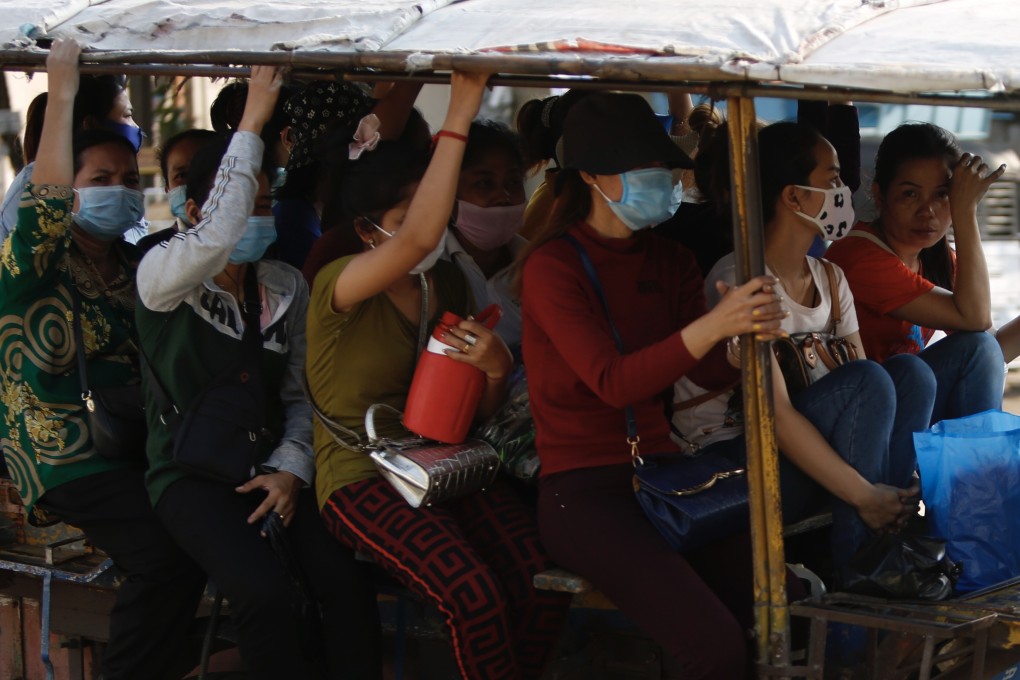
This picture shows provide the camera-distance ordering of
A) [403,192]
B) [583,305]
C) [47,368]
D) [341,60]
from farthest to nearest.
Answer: [47,368]
[403,192]
[583,305]
[341,60]

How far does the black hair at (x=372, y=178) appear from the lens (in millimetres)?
3377

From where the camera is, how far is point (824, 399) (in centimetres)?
328

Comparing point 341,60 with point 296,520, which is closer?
point 341,60

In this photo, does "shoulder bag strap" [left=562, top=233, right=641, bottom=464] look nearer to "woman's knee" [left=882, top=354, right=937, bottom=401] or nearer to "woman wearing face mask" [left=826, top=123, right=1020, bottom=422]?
"woman's knee" [left=882, top=354, right=937, bottom=401]

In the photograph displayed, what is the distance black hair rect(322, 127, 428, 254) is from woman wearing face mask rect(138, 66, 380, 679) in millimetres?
209

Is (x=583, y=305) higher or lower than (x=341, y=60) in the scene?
lower

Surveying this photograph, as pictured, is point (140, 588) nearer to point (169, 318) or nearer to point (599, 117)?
point (169, 318)

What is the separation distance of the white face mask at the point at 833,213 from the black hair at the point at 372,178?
3.31ft

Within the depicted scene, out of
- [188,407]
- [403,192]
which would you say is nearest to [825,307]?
[403,192]

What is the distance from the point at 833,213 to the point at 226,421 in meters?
1.65

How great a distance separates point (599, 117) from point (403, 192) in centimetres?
55

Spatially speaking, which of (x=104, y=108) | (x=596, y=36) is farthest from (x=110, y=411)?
(x=596, y=36)

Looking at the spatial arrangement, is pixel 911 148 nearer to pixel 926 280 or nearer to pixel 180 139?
pixel 926 280

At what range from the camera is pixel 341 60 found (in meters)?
2.93
